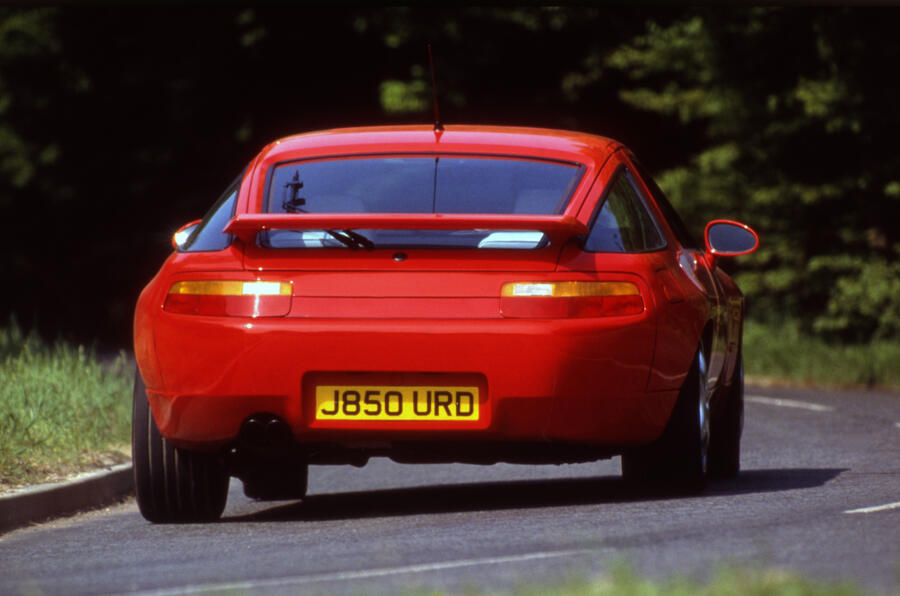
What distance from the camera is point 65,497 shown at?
30.0ft

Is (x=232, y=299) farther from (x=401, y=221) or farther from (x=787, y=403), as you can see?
(x=787, y=403)

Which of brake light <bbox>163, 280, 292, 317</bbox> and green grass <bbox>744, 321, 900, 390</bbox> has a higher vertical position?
brake light <bbox>163, 280, 292, 317</bbox>

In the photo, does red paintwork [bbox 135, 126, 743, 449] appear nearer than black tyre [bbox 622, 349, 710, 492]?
Yes

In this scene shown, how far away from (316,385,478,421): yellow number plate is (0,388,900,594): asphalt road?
0.43m

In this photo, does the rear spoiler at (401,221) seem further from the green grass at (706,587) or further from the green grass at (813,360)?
the green grass at (813,360)

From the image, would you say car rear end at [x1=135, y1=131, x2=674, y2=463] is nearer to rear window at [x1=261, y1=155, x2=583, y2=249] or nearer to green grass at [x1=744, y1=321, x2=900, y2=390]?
rear window at [x1=261, y1=155, x2=583, y2=249]

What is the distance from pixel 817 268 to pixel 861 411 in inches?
341

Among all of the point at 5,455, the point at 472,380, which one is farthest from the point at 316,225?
the point at 5,455

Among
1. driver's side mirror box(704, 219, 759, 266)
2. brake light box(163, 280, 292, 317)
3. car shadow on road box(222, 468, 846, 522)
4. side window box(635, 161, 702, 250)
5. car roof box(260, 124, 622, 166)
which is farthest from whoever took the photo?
driver's side mirror box(704, 219, 759, 266)

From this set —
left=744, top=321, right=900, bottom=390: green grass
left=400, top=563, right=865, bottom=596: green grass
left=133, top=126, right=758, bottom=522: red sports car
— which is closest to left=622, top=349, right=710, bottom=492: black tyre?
left=133, top=126, right=758, bottom=522: red sports car

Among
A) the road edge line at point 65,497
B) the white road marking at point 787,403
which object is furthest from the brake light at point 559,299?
the white road marking at point 787,403

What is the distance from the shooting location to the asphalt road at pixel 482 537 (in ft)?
18.8

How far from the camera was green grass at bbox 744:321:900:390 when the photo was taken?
20031 millimetres

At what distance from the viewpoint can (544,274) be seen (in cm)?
716
